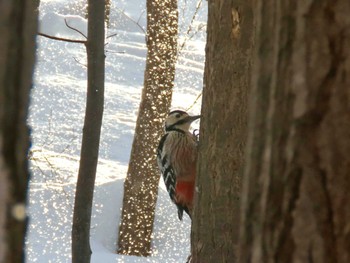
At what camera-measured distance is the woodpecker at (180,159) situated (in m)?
5.91

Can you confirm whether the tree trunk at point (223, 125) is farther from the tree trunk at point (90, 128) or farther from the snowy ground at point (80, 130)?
the snowy ground at point (80, 130)

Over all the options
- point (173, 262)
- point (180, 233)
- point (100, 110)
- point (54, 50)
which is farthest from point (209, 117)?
point (54, 50)

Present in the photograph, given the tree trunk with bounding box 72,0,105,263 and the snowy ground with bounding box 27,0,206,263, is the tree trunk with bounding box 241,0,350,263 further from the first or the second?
the snowy ground with bounding box 27,0,206,263

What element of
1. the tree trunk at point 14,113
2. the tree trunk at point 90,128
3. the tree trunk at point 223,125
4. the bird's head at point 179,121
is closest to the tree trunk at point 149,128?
the bird's head at point 179,121

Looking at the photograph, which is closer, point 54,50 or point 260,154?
point 260,154

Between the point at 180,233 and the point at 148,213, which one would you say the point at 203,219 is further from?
the point at 180,233

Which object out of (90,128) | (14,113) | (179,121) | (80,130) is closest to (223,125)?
(90,128)

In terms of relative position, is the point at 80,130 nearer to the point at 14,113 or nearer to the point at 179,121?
the point at 179,121

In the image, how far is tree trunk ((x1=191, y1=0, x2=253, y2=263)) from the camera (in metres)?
3.67

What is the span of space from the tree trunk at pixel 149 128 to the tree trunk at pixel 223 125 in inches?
227

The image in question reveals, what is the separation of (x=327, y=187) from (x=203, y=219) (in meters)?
2.69

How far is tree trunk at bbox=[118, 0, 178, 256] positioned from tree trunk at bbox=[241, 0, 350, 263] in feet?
27.7

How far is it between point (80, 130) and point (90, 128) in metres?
7.76

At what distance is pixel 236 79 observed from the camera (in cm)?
367
